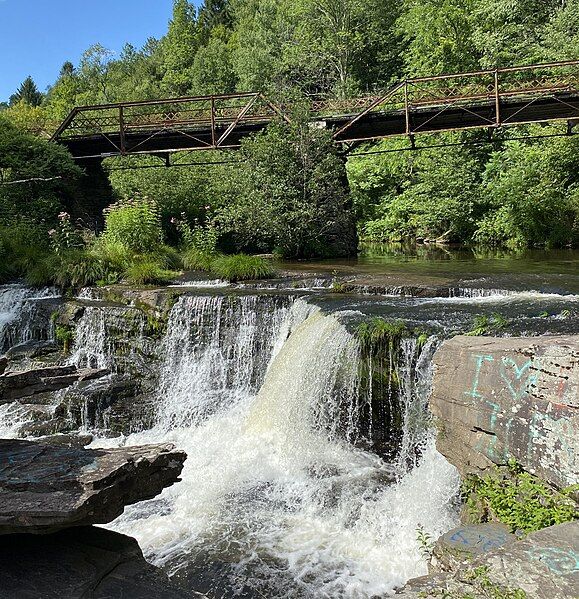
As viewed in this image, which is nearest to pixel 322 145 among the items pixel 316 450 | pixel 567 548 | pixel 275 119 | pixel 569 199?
pixel 275 119

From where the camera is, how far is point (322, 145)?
15859 mm

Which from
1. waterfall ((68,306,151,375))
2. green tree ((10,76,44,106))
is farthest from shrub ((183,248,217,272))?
green tree ((10,76,44,106))

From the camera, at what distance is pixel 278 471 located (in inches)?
266

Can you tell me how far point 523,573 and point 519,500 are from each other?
4.42 feet

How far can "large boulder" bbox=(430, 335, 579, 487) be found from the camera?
12.2 ft

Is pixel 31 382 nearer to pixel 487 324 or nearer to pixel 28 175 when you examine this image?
pixel 487 324

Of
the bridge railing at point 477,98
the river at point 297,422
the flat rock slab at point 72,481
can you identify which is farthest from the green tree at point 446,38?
the flat rock slab at point 72,481

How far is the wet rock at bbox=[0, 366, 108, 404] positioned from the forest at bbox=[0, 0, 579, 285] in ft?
22.6

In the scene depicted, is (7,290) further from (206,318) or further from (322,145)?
(322,145)

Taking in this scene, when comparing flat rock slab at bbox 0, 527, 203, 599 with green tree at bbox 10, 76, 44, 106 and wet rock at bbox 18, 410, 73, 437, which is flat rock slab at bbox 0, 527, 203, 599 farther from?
green tree at bbox 10, 76, 44, 106

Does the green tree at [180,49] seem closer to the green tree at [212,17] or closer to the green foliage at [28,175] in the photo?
the green tree at [212,17]

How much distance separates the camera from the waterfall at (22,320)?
10.6 metres

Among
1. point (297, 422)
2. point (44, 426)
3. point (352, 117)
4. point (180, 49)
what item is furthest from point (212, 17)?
point (297, 422)

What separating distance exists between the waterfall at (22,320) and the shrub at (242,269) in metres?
3.67
